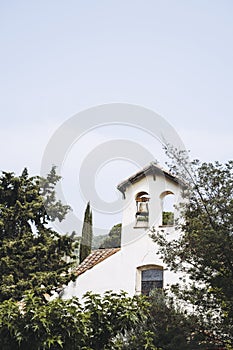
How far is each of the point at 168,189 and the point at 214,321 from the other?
17.0 ft

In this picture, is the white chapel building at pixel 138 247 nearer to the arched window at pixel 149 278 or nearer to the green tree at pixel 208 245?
the arched window at pixel 149 278

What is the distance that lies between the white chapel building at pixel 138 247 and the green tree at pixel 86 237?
5.02 m

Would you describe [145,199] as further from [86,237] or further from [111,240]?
[86,237]

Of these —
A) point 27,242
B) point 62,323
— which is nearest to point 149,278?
point 27,242

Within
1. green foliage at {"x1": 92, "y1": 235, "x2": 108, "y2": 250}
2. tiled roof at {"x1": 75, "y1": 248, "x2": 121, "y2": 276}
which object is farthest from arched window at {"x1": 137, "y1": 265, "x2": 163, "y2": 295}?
green foliage at {"x1": 92, "y1": 235, "x2": 108, "y2": 250}

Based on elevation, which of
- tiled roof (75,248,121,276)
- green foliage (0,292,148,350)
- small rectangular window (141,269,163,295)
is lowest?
green foliage (0,292,148,350)

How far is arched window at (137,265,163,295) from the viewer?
15.6m

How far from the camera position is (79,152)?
13805 mm

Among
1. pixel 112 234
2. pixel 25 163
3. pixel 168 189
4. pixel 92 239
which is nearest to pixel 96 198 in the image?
pixel 168 189

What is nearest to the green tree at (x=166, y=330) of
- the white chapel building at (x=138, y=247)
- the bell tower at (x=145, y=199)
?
the white chapel building at (x=138, y=247)

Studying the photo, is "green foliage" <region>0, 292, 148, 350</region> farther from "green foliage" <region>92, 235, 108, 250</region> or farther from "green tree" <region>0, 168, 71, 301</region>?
"green foliage" <region>92, 235, 108, 250</region>

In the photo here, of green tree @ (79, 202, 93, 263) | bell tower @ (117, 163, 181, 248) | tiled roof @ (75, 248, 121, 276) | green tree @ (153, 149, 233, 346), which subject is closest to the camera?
green tree @ (153, 149, 233, 346)

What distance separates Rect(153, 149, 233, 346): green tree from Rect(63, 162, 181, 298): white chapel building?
3.00m

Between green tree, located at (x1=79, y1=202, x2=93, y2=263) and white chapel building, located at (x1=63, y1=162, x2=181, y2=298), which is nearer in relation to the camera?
white chapel building, located at (x1=63, y1=162, x2=181, y2=298)
